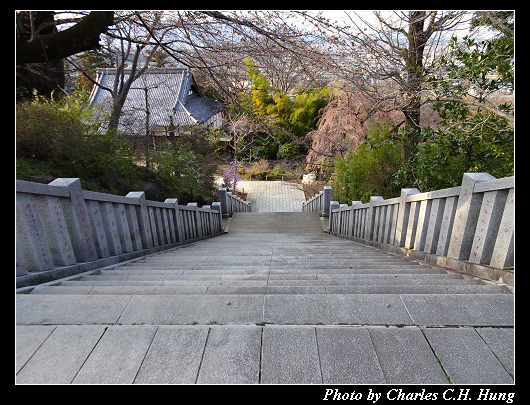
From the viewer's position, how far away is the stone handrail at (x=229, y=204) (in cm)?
1088

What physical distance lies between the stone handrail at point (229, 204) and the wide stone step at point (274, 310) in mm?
8922

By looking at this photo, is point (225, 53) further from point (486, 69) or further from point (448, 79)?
point (486, 69)

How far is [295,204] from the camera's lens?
636 inches

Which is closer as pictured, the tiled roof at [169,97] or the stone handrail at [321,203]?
the stone handrail at [321,203]

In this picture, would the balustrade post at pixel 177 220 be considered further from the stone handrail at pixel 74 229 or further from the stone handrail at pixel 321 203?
the stone handrail at pixel 321 203

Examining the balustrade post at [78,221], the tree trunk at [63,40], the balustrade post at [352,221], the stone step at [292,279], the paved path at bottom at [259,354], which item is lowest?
the balustrade post at [352,221]

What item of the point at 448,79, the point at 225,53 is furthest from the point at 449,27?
the point at 225,53

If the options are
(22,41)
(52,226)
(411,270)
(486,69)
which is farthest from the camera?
(22,41)

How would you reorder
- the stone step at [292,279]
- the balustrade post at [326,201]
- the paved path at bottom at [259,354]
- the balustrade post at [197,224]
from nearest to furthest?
the paved path at bottom at [259,354]
the stone step at [292,279]
the balustrade post at [197,224]
the balustrade post at [326,201]

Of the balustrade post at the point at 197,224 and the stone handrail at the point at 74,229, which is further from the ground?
the stone handrail at the point at 74,229

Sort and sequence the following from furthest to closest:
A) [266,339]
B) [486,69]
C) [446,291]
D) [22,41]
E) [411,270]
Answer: [22,41], [486,69], [411,270], [446,291], [266,339]

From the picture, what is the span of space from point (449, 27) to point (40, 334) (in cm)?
589

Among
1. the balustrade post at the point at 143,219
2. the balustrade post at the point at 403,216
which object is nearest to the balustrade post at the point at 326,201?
the balustrade post at the point at 403,216

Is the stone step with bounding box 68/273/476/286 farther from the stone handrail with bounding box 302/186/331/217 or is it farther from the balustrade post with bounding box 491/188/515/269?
the stone handrail with bounding box 302/186/331/217
